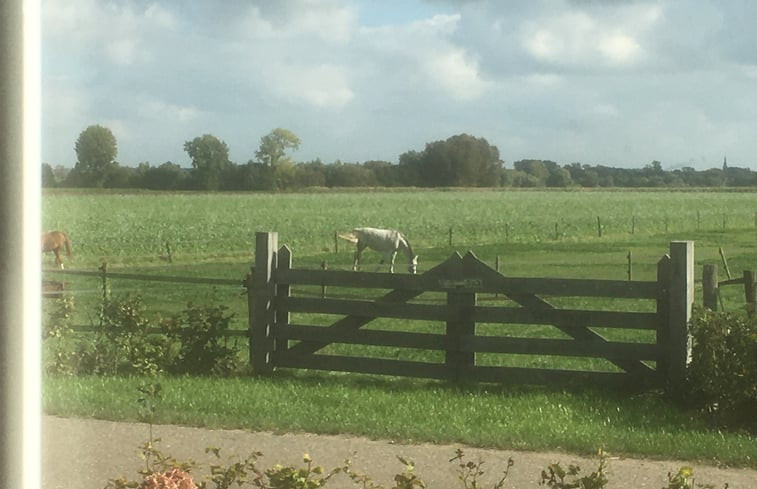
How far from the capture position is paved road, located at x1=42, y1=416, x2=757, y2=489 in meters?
4.35

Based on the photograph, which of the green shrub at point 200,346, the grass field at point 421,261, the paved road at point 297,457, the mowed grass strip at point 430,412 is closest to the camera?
the paved road at point 297,457

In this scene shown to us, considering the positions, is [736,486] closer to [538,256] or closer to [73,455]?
[73,455]

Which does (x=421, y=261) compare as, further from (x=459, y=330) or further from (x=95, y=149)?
(x=95, y=149)

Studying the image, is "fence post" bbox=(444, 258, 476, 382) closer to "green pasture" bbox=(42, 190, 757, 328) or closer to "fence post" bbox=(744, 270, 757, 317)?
"fence post" bbox=(744, 270, 757, 317)

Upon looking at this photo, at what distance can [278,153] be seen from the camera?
26.2m

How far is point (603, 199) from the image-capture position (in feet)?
159

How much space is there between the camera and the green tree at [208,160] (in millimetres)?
18438

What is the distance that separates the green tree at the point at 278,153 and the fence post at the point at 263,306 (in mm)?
16509

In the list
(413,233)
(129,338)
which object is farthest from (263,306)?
(413,233)

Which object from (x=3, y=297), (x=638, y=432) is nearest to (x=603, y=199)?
(x=638, y=432)

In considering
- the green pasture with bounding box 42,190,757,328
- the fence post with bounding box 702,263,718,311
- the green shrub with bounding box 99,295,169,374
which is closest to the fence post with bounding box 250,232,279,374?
the green shrub with bounding box 99,295,169,374

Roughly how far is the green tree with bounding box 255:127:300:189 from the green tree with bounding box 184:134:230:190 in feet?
5.54

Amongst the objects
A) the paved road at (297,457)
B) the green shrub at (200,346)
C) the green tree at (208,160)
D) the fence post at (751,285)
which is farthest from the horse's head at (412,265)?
the paved road at (297,457)

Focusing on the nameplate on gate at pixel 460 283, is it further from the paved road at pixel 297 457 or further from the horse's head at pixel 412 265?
the horse's head at pixel 412 265
